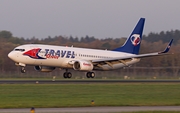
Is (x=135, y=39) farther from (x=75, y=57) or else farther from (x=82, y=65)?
(x=82, y=65)

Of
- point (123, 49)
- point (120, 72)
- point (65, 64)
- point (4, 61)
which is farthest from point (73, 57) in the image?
point (4, 61)

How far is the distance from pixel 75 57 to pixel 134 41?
10.3 meters

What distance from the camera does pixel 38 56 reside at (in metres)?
52.7

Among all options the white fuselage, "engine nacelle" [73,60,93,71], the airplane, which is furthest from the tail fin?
"engine nacelle" [73,60,93,71]

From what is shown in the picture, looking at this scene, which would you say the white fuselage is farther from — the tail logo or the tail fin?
the tail logo

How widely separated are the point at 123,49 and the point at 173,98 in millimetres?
31643

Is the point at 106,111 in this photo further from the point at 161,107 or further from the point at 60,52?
the point at 60,52

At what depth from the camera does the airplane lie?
52.8 meters

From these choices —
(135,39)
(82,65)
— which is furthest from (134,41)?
(82,65)

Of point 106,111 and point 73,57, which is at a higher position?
point 73,57

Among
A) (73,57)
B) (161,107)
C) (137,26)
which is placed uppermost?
(137,26)

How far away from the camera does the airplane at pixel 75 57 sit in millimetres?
52750

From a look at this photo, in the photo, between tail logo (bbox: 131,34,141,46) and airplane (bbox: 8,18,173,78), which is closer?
airplane (bbox: 8,18,173,78)

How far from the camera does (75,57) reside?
55.5m
